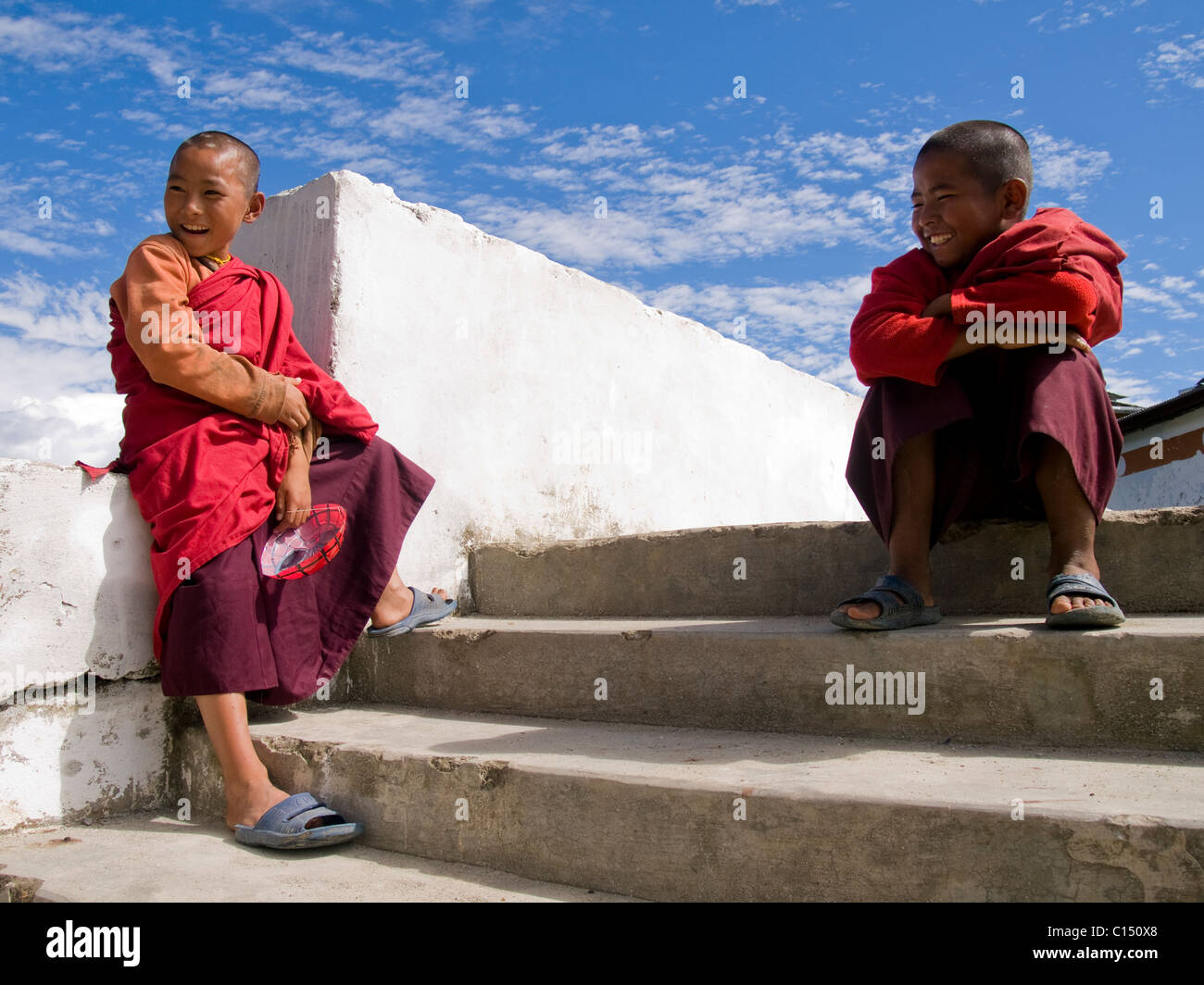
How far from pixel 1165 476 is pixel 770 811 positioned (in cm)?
1104

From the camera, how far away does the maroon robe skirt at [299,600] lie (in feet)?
7.21

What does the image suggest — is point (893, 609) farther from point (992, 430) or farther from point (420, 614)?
point (420, 614)

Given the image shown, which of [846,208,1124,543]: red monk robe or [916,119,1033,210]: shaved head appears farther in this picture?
[916,119,1033,210]: shaved head

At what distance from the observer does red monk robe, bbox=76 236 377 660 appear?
2260mm

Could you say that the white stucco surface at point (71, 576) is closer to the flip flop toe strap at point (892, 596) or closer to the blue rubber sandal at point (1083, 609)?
the flip flop toe strap at point (892, 596)

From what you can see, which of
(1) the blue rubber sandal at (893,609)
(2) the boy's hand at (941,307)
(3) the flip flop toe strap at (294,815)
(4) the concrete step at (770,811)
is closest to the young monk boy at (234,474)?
(3) the flip flop toe strap at (294,815)

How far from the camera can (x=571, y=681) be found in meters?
2.41

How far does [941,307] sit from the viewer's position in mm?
2150

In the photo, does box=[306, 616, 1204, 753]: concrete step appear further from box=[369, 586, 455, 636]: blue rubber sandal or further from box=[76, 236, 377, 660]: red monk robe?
box=[76, 236, 377, 660]: red monk robe

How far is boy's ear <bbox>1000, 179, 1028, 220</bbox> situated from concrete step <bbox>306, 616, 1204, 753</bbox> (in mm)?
994

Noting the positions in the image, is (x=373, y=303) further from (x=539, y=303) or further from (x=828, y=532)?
(x=828, y=532)

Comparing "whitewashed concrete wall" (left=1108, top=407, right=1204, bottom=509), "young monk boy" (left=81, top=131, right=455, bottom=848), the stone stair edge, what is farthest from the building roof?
"young monk boy" (left=81, top=131, right=455, bottom=848)

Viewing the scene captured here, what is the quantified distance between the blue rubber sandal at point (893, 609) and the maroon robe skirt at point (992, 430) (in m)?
0.18
